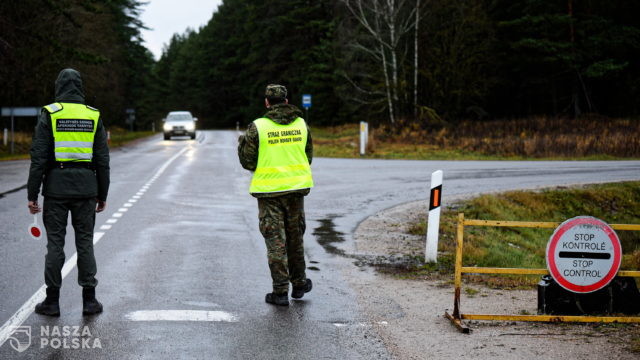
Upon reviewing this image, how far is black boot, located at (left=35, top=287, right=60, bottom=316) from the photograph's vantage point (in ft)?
19.5

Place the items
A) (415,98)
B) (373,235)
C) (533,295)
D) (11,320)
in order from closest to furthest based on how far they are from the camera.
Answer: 1. (11,320)
2. (533,295)
3. (373,235)
4. (415,98)

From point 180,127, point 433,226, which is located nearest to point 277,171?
point 433,226

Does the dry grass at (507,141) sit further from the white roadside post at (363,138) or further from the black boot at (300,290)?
the black boot at (300,290)

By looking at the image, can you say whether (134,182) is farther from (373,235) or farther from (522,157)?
(522,157)

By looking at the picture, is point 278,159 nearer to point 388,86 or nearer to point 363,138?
point 363,138

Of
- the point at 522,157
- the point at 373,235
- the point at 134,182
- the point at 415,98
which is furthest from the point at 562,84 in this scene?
the point at 373,235

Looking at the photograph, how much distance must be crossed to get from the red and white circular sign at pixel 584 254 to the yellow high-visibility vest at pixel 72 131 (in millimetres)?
4009

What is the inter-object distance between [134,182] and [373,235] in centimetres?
953

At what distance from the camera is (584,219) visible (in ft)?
19.2

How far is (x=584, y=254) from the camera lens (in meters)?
5.92

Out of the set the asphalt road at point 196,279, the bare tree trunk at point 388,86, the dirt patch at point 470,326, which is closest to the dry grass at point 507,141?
the bare tree trunk at point 388,86

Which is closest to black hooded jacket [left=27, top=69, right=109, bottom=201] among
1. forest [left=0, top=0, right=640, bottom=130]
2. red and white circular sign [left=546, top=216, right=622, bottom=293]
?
red and white circular sign [left=546, top=216, right=622, bottom=293]

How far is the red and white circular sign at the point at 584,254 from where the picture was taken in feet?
19.3

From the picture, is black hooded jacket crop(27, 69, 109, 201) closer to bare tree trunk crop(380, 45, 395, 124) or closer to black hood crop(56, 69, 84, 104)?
black hood crop(56, 69, 84, 104)
